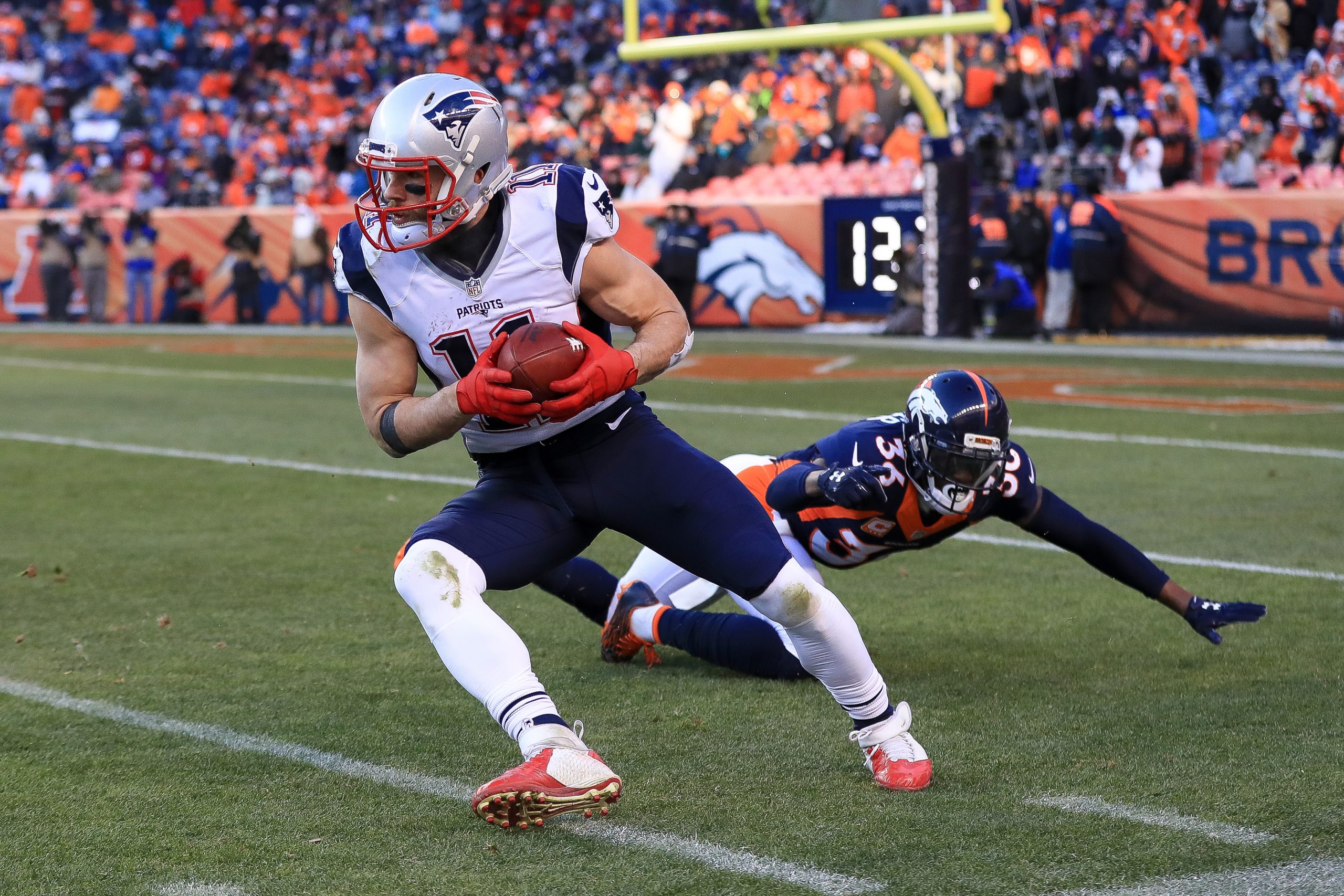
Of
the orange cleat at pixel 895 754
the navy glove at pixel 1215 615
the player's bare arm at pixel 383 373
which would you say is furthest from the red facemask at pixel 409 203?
the navy glove at pixel 1215 615

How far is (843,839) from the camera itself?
331cm

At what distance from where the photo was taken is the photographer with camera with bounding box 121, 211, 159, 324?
2372 cm

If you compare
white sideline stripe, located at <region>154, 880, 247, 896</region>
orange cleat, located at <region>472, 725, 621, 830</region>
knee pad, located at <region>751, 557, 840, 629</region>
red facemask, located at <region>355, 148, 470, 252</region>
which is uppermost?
red facemask, located at <region>355, 148, 470, 252</region>

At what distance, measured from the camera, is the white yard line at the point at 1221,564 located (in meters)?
5.97

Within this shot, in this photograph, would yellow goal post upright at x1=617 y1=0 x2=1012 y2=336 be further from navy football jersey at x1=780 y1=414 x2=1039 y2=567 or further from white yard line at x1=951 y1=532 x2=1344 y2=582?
navy football jersey at x1=780 y1=414 x2=1039 y2=567

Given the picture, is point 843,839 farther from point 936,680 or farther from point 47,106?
point 47,106

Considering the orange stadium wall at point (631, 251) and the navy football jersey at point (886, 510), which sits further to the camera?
the orange stadium wall at point (631, 251)

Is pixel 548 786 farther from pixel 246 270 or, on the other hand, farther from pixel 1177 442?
pixel 246 270

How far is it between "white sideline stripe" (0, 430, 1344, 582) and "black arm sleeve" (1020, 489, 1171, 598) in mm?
1808

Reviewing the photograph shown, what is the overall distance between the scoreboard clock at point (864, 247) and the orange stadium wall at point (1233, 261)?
7.77ft

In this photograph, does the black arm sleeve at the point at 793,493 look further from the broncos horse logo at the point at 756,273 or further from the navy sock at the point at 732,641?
the broncos horse logo at the point at 756,273

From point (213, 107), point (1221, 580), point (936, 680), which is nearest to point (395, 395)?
point (936, 680)

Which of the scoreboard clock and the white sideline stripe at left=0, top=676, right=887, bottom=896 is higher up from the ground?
the white sideline stripe at left=0, top=676, right=887, bottom=896

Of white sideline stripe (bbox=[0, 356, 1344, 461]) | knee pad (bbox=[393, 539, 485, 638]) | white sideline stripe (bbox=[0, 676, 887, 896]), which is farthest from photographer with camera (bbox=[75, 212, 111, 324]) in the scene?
knee pad (bbox=[393, 539, 485, 638])
